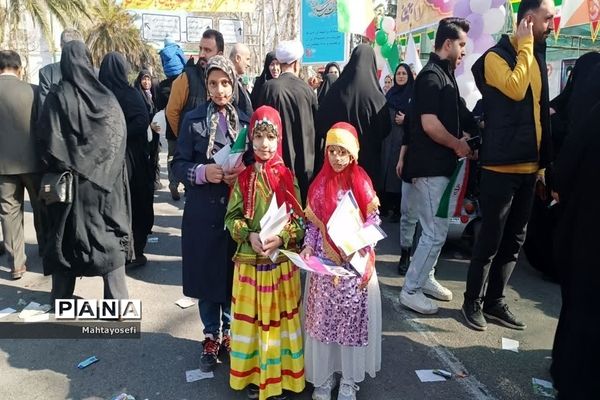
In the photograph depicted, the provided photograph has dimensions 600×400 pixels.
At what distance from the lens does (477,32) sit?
6.42m

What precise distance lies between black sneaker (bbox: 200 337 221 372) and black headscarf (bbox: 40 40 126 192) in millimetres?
1289

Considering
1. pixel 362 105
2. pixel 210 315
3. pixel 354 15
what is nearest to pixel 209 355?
pixel 210 315

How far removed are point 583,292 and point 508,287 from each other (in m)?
2.57

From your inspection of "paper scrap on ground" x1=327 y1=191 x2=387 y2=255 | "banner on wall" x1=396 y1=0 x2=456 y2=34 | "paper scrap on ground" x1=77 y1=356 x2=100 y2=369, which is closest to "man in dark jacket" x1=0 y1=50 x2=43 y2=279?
"paper scrap on ground" x1=77 y1=356 x2=100 y2=369

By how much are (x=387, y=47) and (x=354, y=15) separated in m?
1.36

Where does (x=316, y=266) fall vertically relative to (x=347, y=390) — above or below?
above

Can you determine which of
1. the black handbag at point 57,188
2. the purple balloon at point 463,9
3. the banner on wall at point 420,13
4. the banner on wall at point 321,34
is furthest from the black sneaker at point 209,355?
the banner on wall at point 420,13

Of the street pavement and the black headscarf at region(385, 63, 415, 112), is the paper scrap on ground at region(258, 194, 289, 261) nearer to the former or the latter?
the street pavement

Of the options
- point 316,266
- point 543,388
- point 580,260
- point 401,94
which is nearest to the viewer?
point 580,260

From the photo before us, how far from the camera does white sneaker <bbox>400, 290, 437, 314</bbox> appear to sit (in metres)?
3.63

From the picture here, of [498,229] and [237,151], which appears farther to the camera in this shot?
[498,229]

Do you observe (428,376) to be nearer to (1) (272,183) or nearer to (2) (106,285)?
(1) (272,183)

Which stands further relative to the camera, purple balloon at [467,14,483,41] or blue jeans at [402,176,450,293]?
purple balloon at [467,14,483,41]

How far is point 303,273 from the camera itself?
4371 mm
